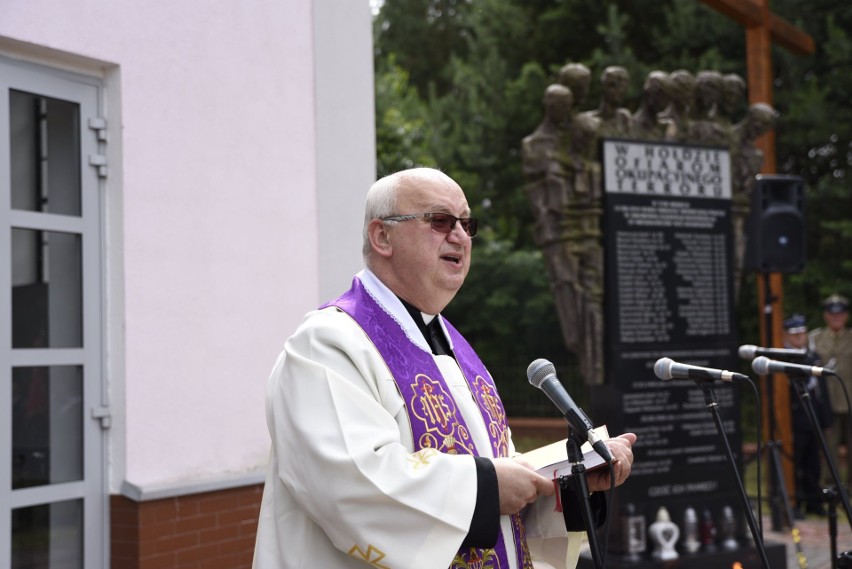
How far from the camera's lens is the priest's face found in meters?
2.90

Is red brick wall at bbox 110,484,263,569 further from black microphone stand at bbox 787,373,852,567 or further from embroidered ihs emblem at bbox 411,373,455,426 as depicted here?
black microphone stand at bbox 787,373,852,567

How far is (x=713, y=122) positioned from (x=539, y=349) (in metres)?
10.9

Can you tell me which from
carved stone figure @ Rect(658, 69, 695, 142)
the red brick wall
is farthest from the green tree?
the red brick wall

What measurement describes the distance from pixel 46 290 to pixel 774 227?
6.27m

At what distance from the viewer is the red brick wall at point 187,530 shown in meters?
4.56

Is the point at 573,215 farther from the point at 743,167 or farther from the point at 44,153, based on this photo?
the point at 44,153

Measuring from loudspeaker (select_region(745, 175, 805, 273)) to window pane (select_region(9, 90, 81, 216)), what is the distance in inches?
233

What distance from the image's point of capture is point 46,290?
4.49 m

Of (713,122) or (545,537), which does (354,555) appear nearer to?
(545,537)

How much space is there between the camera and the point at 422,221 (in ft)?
9.50

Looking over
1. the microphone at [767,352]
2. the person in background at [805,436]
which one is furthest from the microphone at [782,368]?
the person in background at [805,436]

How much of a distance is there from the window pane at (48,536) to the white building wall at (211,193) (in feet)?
0.86

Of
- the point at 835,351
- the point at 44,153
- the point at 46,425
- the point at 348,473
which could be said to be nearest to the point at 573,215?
the point at 44,153

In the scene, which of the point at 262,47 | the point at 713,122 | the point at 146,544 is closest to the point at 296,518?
the point at 146,544
